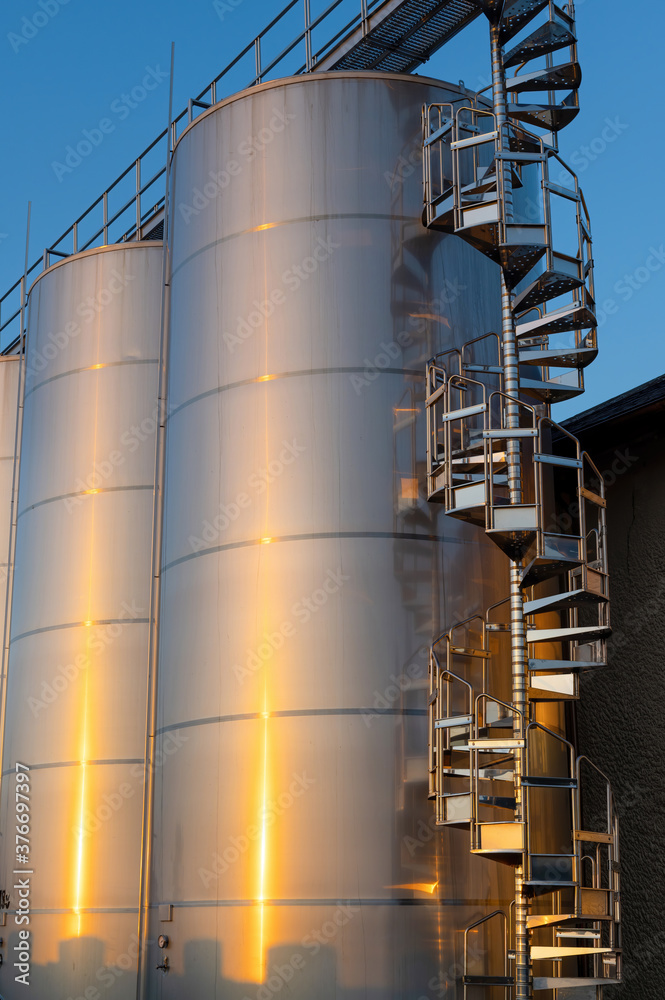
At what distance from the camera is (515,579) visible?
12133 millimetres

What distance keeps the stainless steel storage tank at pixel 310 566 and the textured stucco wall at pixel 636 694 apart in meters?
2.72

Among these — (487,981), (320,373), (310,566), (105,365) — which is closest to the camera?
(487,981)

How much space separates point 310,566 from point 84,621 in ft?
18.5

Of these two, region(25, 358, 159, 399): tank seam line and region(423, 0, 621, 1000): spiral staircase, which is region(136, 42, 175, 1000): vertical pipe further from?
region(423, 0, 621, 1000): spiral staircase

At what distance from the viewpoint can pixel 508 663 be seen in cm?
1277

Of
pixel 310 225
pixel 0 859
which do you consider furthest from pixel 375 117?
pixel 0 859

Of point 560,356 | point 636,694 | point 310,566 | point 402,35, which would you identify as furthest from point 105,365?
point 636,694

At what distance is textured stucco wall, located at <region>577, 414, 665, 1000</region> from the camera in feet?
46.3

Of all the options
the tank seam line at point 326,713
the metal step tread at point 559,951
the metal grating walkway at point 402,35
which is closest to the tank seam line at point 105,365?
the metal grating walkway at point 402,35

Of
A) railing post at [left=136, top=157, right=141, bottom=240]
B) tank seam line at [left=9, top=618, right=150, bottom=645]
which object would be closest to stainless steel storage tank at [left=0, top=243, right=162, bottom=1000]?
tank seam line at [left=9, top=618, right=150, bottom=645]

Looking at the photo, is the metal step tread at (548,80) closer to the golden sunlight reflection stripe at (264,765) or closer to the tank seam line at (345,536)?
the golden sunlight reflection stripe at (264,765)

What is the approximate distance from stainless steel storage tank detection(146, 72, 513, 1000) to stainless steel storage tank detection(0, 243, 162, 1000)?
9.64 ft

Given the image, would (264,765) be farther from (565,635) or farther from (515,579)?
(565,635)

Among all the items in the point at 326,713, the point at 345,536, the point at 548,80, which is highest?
the point at 548,80
